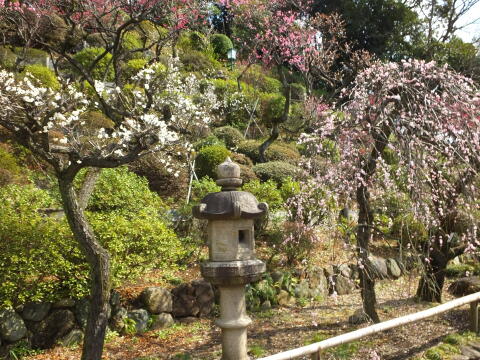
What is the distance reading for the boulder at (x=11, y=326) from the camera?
16.5 feet

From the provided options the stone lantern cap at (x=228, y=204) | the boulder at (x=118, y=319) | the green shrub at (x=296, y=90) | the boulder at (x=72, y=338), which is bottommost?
the boulder at (x=72, y=338)

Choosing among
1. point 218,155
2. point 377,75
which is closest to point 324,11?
point 218,155

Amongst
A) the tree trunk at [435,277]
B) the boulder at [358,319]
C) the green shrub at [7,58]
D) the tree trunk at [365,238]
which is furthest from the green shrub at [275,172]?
the green shrub at [7,58]

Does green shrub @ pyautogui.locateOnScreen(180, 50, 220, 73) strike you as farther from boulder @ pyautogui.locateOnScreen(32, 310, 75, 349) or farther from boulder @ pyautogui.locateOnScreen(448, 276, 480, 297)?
boulder @ pyautogui.locateOnScreen(32, 310, 75, 349)

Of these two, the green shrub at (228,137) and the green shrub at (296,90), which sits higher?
the green shrub at (296,90)

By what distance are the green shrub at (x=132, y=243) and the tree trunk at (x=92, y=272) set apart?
98 centimetres

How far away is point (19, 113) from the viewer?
15.0 ft

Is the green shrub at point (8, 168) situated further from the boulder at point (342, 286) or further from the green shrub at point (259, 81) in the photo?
the green shrub at point (259, 81)

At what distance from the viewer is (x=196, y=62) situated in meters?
20.1

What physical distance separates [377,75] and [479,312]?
381 centimetres

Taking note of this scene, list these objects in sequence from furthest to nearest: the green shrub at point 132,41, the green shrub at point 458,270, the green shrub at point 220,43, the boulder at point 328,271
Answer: the green shrub at point 220,43
the green shrub at point 132,41
the green shrub at point 458,270
the boulder at point 328,271

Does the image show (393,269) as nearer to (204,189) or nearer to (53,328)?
(204,189)

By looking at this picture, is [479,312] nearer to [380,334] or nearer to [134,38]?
[380,334]

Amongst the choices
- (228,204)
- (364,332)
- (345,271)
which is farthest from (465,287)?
(228,204)
